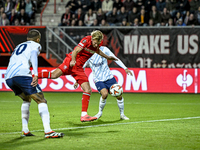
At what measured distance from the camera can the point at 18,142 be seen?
19.0 ft

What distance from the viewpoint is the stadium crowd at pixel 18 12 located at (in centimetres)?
1945

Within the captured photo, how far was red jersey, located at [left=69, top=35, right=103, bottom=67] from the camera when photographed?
7750 mm

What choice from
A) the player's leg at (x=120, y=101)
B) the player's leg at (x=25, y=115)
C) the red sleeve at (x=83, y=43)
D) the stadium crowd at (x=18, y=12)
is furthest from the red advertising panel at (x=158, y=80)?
the player's leg at (x=25, y=115)

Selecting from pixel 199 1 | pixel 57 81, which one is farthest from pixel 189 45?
pixel 57 81

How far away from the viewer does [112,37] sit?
1717 cm

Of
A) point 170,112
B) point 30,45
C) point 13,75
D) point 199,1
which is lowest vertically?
point 170,112

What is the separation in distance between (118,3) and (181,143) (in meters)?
13.8

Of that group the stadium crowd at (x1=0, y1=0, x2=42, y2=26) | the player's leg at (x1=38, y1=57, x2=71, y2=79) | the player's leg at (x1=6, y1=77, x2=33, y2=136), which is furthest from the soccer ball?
the stadium crowd at (x1=0, y1=0, x2=42, y2=26)

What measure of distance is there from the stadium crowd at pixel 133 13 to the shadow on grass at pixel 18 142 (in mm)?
12043

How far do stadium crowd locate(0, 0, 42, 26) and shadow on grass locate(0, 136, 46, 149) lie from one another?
13.9m

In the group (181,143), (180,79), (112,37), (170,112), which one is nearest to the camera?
(181,143)

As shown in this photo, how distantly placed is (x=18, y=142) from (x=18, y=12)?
14886 millimetres

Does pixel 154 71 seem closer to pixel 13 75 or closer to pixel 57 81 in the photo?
pixel 57 81

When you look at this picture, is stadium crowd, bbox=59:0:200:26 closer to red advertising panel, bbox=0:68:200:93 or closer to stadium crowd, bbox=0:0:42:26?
stadium crowd, bbox=0:0:42:26
